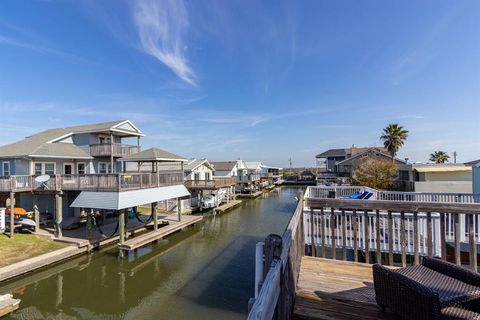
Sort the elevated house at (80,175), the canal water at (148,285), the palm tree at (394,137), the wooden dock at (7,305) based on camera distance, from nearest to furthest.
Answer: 1. the wooden dock at (7,305)
2. the canal water at (148,285)
3. the elevated house at (80,175)
4. the palm tree at (394,137)

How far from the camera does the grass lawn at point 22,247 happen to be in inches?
418

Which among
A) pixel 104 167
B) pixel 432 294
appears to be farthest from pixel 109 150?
pixel 432 294

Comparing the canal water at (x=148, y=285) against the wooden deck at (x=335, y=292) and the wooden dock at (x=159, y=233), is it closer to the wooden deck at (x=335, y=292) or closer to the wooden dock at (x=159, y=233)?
the wooden dock at (x=159, y=233)

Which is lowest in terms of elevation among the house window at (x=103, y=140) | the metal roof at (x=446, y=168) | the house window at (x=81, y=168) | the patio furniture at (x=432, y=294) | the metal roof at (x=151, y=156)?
the patio furniture at (x=432, y=294)

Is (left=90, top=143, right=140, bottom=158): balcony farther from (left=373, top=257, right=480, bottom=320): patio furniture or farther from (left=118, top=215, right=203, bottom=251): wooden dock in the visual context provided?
(left=373, top=257, right=480, bottom=320): patio furniture

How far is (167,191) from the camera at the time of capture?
16.0 metres

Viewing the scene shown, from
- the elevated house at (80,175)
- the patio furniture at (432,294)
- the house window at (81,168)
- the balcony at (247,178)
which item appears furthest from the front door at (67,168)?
the balcony at (247,178)

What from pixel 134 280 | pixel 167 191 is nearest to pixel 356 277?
pixel 134 280

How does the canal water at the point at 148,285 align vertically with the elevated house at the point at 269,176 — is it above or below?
below

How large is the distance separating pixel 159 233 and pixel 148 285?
197 inches

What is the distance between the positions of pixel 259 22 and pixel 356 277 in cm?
1173

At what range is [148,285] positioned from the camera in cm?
986

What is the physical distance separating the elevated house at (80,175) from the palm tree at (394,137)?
27502mm

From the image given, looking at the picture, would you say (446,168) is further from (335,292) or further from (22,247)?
(22,247)
